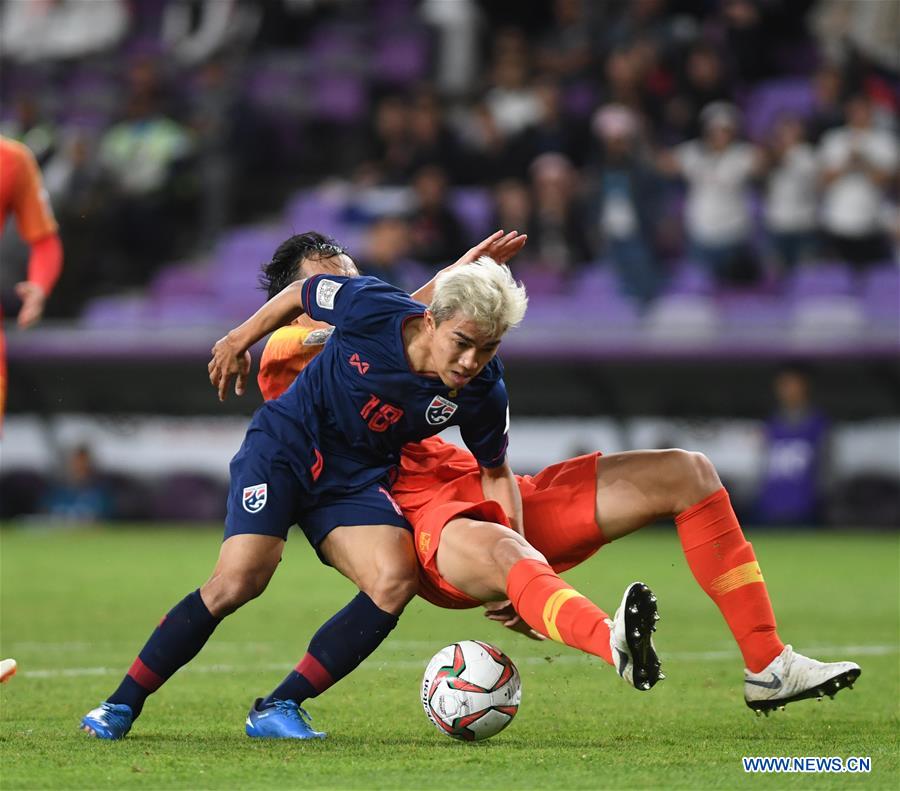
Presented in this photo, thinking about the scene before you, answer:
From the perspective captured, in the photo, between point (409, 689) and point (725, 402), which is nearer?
point (409, 689)

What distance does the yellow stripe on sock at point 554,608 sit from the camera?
14.8ft

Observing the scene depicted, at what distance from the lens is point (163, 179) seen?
17359 mm

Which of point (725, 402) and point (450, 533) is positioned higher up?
point (450, 533)

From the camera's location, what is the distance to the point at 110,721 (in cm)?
496

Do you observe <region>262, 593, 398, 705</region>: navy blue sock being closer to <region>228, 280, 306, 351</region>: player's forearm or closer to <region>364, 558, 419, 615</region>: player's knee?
Answer: <region>364, 558, 419, 615</region>: player's knee

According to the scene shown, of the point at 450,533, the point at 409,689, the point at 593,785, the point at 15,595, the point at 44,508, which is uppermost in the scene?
the point at 450,533

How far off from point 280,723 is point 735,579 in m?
1.55

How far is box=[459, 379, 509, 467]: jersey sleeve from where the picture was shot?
507 centimetres

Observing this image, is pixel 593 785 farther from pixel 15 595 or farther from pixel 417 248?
pixel 417 248

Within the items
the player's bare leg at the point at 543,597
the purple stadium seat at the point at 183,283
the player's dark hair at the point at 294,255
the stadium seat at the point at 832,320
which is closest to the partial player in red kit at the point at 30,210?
the player's dark hair at the point at 294,255

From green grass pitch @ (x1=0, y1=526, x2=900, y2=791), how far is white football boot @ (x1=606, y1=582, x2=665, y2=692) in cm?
28

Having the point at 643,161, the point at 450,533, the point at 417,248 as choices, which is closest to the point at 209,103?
the point at 417,248

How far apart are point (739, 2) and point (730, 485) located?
4.95m

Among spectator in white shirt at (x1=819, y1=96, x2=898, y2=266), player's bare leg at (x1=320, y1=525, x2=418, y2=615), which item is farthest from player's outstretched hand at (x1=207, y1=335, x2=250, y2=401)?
spectator in white shirt at (x1=819, y1=96, x2=898, y2=266)
